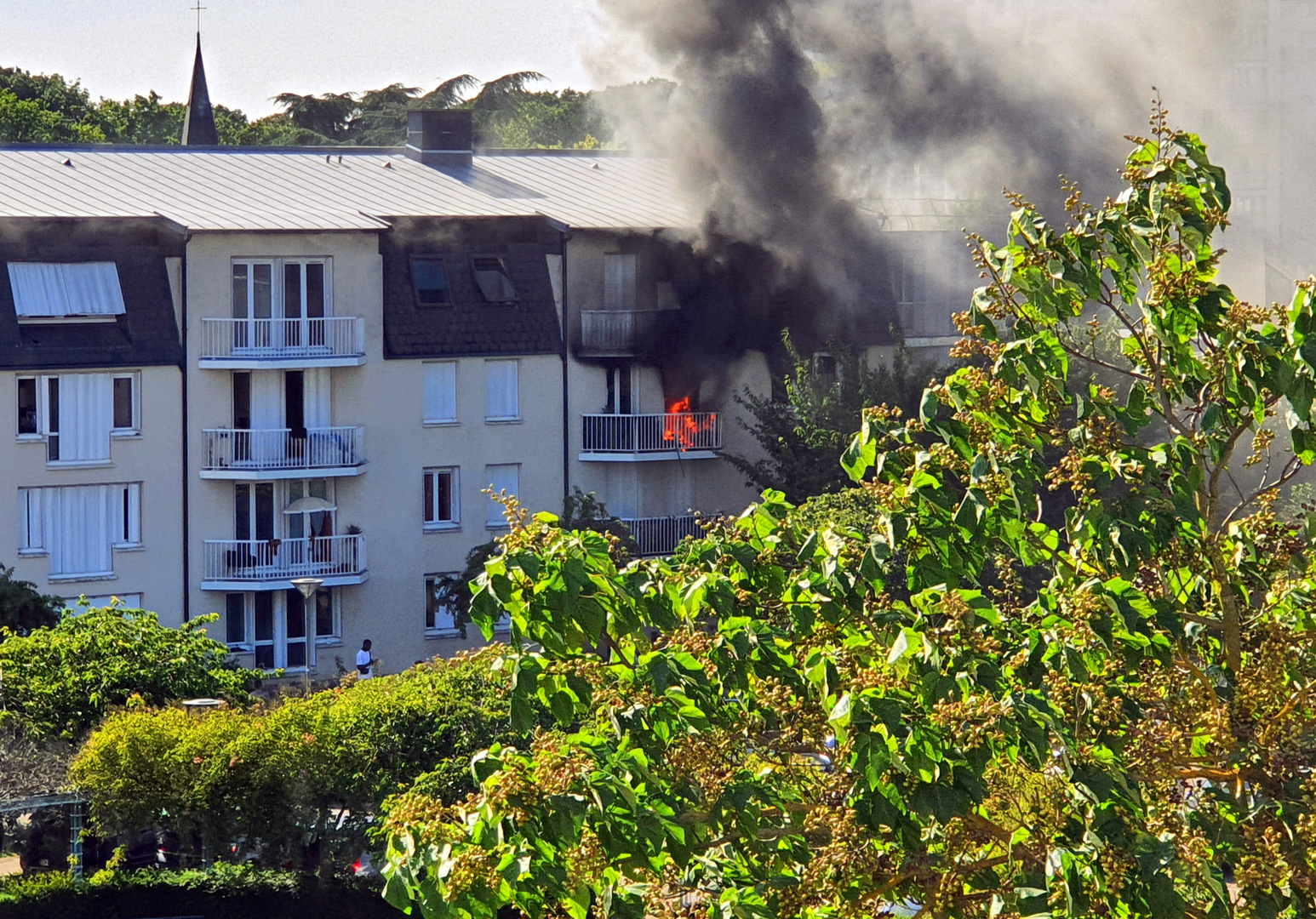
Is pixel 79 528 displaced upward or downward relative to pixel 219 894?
upward

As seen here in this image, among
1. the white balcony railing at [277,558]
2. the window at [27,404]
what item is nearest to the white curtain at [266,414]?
the white balcony railing at [277,558]

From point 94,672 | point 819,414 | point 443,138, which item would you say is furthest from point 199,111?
point 94,672

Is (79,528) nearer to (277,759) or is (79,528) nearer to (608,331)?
(608,331)

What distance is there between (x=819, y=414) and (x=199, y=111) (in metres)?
38.0

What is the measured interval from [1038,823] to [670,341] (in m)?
36.3

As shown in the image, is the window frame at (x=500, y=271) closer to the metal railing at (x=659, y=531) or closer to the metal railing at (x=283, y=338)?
the metal railing at (x=283, y=338)

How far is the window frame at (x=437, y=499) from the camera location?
42.0 m

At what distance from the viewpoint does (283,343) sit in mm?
40125

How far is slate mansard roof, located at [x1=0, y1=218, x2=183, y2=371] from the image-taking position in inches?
1459

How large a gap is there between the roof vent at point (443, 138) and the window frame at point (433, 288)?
19.1ft

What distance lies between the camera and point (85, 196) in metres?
38.8

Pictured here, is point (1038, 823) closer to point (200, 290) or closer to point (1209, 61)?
point (200, 290)

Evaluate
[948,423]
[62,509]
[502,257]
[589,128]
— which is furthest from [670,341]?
[589,128]

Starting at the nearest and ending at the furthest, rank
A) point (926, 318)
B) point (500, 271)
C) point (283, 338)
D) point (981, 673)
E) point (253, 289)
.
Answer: point (981, 673), point (253, 289), point (283, 338), point (500, 271), point (926, 318)
